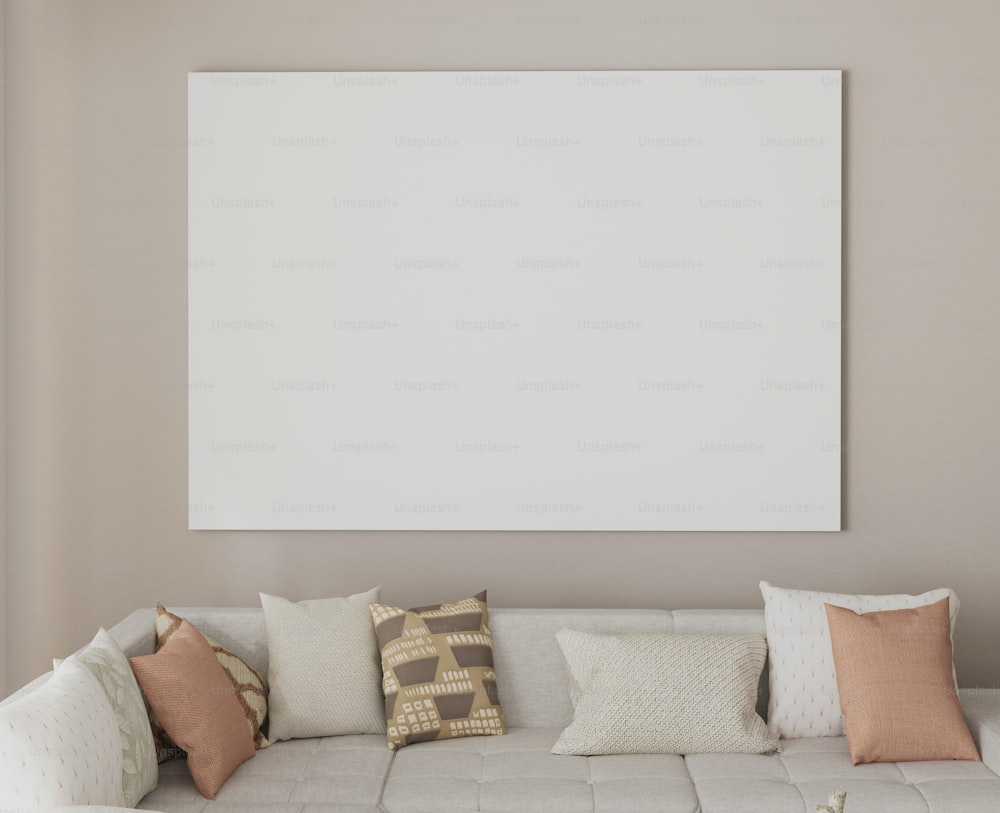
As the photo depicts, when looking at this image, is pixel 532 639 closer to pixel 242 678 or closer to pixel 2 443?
pixel 242 678

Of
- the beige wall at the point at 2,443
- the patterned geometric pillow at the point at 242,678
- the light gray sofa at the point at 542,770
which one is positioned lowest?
the light gray sofa at the point at 542,770

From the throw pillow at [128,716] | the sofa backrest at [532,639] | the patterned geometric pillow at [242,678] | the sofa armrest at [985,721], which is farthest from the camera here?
the sofa backrest at [532,639]

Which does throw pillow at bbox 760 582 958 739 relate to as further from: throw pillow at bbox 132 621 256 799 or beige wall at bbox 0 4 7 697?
beige wall at bbox 0 4 7 697

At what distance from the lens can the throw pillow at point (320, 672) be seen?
3.06m

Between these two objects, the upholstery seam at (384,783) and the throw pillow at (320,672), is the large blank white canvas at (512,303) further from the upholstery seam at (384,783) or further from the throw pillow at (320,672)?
the upholstery seam at (384,783)

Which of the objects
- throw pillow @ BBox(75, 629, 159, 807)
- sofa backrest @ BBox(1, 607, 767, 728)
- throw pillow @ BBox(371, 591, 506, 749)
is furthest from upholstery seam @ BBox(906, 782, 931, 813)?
throw pillow @ BBox(75, 629, 159, 807)

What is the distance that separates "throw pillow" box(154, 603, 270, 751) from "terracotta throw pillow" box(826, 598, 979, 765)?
6.10ft

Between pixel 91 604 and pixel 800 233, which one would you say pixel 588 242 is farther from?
pixel 91 604

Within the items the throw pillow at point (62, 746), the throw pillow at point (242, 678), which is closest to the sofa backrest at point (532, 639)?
the throw pillow at point (242, 678)

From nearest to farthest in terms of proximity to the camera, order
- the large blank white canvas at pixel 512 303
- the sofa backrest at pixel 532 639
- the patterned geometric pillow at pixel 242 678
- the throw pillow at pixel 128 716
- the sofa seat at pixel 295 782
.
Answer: the throw pillow at pixel 128 716 < the sofa seat at pixel 295 782 < the patterned geometric pillow at pixel 242 678 < the sofa backrest at pixel 532 639 < the large blank white canvas at pixel 512 303

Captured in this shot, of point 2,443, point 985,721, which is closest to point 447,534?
point 2,443

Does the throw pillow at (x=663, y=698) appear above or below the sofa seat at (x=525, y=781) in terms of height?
above

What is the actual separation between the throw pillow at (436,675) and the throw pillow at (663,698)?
292mm

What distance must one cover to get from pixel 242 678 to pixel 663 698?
53.1 inches
